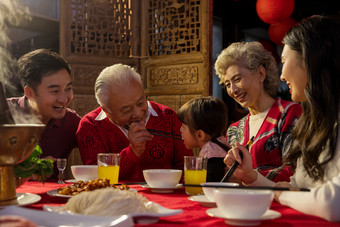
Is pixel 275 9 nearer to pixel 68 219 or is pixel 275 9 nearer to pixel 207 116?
pixel 207 116

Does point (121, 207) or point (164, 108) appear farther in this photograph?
point (164, 108)

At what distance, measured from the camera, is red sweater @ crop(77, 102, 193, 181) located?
226 centimetres

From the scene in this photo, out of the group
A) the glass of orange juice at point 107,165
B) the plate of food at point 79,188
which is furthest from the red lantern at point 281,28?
the plate of food at point 79,188

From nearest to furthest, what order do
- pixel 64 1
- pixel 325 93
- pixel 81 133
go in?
pixel 325 93 < pixel 81 133 < pixel 64 1

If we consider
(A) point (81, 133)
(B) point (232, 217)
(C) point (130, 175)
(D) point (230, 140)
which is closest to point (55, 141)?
(A) point (81, 133)

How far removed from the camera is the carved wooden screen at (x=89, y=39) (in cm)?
363

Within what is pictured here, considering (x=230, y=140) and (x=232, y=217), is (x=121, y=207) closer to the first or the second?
(x=232, y=217)

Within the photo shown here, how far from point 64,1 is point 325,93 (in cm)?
305

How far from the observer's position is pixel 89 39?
3750 mm

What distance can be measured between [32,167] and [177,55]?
2630mm

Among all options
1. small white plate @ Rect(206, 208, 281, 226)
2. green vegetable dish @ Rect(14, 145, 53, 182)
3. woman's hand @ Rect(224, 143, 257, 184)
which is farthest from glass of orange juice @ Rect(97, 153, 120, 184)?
small white plate @ Rect(206, 208, 281, 226)

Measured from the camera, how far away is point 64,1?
361 centimetres

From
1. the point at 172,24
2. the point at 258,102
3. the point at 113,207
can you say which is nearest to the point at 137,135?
the point at 258,102

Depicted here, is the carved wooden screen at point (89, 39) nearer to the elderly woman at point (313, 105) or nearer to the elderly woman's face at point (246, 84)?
the elderly woman's face at point (246, 84)
